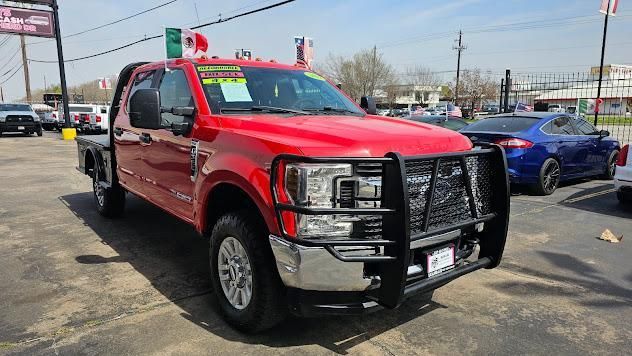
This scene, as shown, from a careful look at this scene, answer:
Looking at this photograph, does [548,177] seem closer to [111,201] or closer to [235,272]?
[235,272]

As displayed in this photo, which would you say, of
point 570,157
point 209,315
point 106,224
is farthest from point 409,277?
point 570,157

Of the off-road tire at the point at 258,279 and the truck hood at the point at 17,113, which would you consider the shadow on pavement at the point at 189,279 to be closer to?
the off-road tire at the point at 258,279

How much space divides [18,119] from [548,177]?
24.1 m

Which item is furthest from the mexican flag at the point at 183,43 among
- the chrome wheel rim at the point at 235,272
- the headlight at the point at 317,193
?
the headlight at the point at 317,193

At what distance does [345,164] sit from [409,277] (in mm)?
795

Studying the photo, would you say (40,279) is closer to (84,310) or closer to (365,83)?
(84,310)

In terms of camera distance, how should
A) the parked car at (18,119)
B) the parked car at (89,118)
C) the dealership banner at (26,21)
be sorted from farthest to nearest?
the dealership banner at (26,21) < the parked car at (89,118) < the parked car at (18,119)

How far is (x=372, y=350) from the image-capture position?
3.11 meters

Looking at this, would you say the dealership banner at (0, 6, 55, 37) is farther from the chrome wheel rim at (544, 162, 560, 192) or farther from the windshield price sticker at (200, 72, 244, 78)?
the chrome wheel rim at (544, 162, 560, 192)

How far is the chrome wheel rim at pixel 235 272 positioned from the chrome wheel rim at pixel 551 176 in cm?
668

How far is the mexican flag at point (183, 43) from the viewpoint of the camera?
5.43 m

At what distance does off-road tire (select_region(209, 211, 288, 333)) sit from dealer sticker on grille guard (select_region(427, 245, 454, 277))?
944mm

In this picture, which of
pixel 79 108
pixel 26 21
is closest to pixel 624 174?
pixel 79 108

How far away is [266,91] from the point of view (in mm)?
4301
